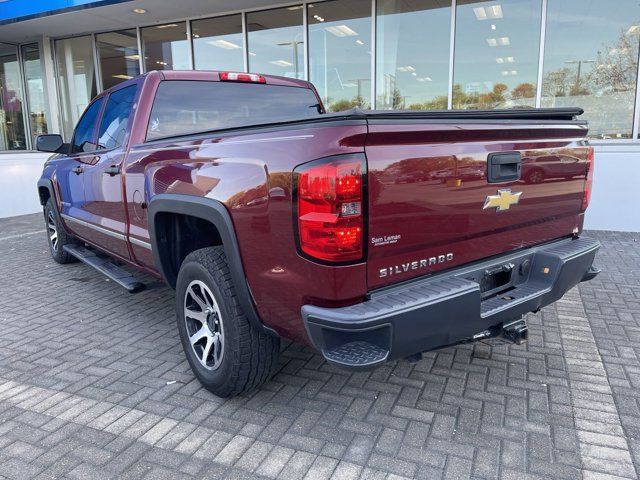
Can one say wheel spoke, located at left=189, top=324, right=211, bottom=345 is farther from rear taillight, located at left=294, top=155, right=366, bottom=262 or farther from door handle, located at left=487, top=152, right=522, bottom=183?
door handle, located at left=487, top=152, right=522, bottom=183

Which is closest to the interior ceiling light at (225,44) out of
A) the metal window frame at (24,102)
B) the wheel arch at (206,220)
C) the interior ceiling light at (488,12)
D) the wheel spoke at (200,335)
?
the interior ceiling light at (488,12)

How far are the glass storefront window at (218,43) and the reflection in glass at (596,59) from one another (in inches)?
238

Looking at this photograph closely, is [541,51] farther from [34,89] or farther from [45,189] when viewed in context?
[34,89]

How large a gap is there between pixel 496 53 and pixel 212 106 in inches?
248

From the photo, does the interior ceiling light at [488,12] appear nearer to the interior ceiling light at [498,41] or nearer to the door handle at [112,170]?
the interior ceiling light at [498,41]

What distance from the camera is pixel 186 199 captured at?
2.78 m

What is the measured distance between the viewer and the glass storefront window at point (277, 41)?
9.72 metres

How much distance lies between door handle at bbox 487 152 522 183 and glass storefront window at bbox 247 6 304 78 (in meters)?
7.98

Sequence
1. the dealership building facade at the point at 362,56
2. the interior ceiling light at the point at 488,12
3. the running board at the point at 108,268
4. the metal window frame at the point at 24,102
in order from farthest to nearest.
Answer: the metal window frame at the point at 24,102, the interior ceiling light at the point at 488,12, the dealership building facade at the point at 362,56, the running board at the point at 108,268

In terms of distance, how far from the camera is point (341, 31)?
30.9 feet

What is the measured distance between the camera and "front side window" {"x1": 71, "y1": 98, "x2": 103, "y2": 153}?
4.71 meters

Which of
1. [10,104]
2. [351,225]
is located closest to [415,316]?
[351,225]

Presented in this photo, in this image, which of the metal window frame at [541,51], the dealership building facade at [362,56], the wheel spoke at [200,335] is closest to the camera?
the wheel spoke at [200,335]

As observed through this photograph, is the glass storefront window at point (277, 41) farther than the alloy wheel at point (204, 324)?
Yes
